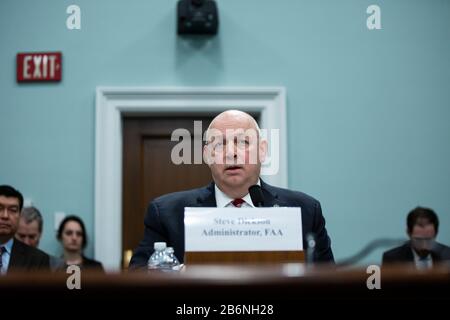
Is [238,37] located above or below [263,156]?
above

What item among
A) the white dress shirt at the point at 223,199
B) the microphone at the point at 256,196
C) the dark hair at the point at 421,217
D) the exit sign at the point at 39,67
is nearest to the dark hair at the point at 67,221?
the exit sign at the point at 39,67

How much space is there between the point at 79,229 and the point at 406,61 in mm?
2081

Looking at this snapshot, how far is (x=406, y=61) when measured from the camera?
3.37 meters

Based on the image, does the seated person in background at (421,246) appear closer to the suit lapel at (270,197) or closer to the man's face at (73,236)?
the suit lapel at (270,197)

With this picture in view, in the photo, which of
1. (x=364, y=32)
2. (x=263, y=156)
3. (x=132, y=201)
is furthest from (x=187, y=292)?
(x=364, y=32)

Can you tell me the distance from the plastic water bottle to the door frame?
1.71 meters

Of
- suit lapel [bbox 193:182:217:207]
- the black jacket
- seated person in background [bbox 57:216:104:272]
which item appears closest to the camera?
suit lapel [bbox 193:182:217:207]

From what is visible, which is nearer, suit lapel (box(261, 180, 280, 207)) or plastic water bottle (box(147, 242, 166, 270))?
plastic water bottle (box(147, 242, 166, 270))

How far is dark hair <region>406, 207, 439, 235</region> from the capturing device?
3.02 m

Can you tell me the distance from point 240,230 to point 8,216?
1.75m

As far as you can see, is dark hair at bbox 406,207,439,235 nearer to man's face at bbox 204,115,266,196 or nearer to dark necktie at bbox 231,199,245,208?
man's face at bbox 204,115,266,196

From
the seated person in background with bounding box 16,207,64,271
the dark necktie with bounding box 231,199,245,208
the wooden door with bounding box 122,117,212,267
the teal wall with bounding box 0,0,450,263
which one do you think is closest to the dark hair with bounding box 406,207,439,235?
the teal wall with bounding box 0,0,450,263

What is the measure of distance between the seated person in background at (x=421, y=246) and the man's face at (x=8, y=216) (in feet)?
5.54
